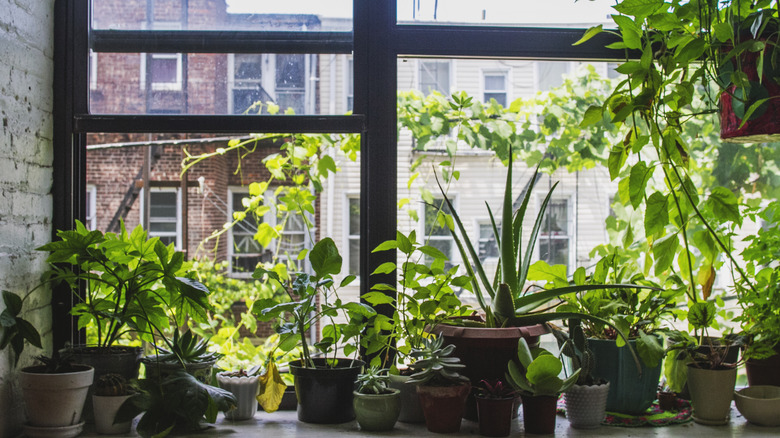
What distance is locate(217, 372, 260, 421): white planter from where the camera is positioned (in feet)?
5.69

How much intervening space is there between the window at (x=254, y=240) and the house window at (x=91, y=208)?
0.69 metres

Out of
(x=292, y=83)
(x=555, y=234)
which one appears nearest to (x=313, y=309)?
(x=292, y=83)

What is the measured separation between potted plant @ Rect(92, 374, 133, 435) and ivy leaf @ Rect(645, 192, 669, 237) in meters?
1.44

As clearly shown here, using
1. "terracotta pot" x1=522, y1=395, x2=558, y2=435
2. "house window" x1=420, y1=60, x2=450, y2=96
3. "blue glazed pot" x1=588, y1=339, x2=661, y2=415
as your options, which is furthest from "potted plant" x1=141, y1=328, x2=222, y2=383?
"house window" x1=420, y1=60, x2=450, y2=96

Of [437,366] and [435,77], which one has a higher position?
[435,77]

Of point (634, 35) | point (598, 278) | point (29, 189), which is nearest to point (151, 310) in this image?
point (29, 189)

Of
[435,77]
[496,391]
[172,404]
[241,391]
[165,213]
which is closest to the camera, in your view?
→ [172,404]

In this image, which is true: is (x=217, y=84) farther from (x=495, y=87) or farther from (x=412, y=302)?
(x=495, y=87)

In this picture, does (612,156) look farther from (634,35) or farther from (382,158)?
(382,158)

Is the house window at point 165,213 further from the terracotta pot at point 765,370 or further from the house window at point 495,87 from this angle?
the terracotta pot at point 765,370

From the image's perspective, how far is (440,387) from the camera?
5.25 feet

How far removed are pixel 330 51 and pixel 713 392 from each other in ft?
4.85

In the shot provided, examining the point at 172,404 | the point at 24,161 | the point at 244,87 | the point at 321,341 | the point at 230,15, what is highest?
the point at 230,15

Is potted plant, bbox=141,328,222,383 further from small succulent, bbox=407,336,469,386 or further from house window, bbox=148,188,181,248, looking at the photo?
house window, bbox=148,188,181,248
